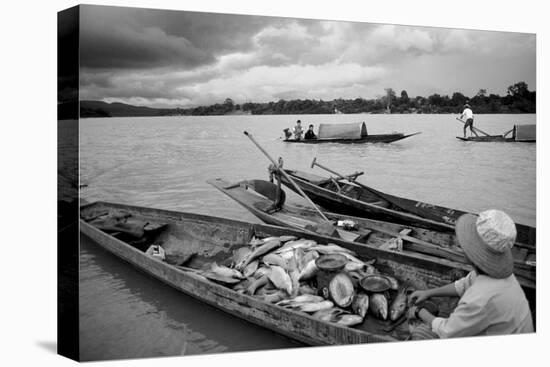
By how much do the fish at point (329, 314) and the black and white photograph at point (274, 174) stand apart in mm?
16

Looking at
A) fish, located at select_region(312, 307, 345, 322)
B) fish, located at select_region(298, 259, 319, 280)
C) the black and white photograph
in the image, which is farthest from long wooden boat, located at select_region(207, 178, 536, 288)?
fish, located at select_region(312, 307, 345, 322)

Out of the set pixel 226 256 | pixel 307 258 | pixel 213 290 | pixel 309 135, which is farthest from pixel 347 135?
pixel 213 290

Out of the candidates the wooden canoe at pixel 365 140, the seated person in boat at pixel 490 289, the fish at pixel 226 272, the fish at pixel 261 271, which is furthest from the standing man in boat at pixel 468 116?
the fish at pixel 226 272

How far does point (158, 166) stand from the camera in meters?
4.92

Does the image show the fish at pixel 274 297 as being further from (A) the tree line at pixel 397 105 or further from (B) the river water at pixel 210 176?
(A) the tree line at pixel 397 105

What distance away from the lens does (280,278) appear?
4.75 meters

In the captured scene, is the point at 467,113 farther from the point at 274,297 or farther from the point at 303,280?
the point at 274,297

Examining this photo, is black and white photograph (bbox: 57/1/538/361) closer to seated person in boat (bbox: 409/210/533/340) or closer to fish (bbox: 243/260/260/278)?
fish (bbox: 243/260/260/278)

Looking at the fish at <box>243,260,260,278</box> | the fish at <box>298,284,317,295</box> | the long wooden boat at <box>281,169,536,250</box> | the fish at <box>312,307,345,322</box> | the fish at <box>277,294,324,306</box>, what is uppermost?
the long wooden boat at <box>281,169,536,250</box>

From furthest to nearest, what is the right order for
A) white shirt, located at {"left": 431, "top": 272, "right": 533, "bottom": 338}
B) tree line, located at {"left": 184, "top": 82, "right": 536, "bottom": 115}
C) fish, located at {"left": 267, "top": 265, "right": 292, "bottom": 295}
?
1. tree line, located at {"left": 184, "top": 82, "right": 536, "bottom": 115}
2. fish, located at {"left": 267, "top": 265, "right": 292, "bottom": 295}
3. white shirt, located at {"left": 431, "top": 272, "right": 533, "bottom": 338}

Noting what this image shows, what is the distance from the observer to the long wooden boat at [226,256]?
4.32m

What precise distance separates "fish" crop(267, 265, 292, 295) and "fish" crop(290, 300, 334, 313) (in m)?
0.17

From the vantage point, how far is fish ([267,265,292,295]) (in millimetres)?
4703

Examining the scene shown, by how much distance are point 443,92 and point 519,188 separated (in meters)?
1.20
